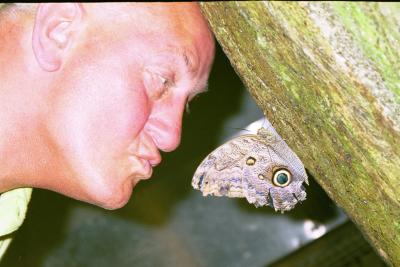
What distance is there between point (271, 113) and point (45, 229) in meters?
4.78

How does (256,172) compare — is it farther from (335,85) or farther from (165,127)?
(335,85)

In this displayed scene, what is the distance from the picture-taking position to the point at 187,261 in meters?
6.32

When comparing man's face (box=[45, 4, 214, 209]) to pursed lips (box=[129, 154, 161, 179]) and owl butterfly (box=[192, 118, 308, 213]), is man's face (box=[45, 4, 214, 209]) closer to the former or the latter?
pursed lips (box=[129, 154, 161, 179])

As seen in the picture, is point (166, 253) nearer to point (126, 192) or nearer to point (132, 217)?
point (132, 217)

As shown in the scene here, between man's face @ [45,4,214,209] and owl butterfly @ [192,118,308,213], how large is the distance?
1.03 ft

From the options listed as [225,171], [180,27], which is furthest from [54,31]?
[225,171]

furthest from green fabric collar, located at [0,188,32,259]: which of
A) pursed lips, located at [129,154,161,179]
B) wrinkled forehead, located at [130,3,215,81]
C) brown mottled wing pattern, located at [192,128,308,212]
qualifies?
wrinkled forehead, located at [130,3,215,81]

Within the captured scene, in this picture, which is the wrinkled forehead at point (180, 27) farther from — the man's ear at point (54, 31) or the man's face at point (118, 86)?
the man's ear at point (54, 31)

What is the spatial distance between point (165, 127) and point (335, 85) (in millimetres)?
724

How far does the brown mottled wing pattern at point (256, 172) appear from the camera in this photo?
2139mm

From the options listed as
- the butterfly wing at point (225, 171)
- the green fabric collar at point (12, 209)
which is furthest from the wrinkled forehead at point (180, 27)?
the green fabric collar at point (12, 209)

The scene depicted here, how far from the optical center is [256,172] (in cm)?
218

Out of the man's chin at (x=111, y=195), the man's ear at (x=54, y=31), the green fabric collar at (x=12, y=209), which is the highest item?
the man's ear at (x=54, y=31)

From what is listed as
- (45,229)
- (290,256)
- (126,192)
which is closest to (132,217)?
(45,229)
